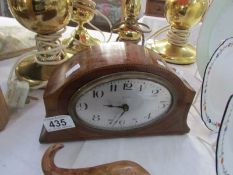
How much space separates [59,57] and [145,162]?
0.95 feet

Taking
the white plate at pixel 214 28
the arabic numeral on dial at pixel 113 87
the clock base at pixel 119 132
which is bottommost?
the clock base at pixel 119 132

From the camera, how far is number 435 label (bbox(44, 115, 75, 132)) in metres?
0.44

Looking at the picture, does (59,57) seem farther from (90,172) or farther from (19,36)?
(90,172)

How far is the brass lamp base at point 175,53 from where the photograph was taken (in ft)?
2.28

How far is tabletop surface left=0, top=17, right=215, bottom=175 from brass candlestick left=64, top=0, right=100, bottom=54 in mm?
223

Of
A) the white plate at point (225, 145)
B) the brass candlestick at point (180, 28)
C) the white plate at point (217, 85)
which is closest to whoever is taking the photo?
the white plate at point (225, 145)

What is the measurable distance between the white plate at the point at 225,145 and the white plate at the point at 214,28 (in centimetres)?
25

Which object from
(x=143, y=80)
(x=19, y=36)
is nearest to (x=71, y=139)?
(x=143, y=80)

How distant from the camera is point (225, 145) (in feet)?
1.01

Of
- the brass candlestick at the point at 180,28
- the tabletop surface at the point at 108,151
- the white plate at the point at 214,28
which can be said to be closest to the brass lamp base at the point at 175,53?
the brass candlestick at the point at 180,28

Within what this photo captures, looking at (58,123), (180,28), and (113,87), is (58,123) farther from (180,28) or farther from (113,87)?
(180,28)

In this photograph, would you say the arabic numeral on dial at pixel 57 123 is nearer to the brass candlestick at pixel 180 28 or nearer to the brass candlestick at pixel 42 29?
the brass candlestick at pixel 42 29

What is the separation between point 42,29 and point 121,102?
217 millimetres

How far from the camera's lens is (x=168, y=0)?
2.17 ft
